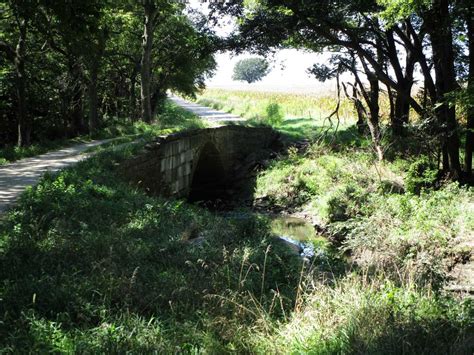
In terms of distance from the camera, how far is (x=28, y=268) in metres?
5.52

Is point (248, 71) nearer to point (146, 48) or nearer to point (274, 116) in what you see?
point (274, 116)

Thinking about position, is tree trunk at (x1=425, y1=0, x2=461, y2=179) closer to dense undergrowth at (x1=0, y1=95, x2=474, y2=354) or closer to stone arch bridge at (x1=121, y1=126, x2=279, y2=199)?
dense undergrowth at (x1=0, y1=95, x2=474, y2=354)

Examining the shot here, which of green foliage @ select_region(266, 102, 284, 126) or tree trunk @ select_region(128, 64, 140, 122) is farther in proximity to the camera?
green foliage @ select_region(266, 102, 284, 126)

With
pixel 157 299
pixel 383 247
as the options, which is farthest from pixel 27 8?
pixel 383 247

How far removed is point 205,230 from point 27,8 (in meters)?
4.89

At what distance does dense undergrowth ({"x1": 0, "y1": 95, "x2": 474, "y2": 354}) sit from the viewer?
15.0 feet

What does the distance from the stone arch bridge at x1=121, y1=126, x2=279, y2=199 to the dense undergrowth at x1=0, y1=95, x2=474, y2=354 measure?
2.96 metres

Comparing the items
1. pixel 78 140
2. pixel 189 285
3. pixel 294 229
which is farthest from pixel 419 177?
pixel 78 140

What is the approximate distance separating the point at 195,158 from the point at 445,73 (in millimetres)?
9198

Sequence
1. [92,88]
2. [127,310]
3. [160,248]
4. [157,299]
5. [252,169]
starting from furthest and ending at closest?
1. [252,169]
2. [92,88]
3. [160,248]
4. [157,299]
5. [127,310]

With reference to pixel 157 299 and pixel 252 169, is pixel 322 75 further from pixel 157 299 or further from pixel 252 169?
pixel 157 299

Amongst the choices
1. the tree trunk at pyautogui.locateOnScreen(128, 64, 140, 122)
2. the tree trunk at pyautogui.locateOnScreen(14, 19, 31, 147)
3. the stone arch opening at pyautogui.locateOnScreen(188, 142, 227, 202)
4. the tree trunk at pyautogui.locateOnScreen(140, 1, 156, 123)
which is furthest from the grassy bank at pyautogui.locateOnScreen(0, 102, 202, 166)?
the tree trunk at pyautogui.locateOnScreen(128, 64, 140, 122)

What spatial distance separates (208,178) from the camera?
78.7 ft

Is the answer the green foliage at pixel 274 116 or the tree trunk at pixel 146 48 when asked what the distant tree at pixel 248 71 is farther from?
the tree trunk at pixel 146 48
